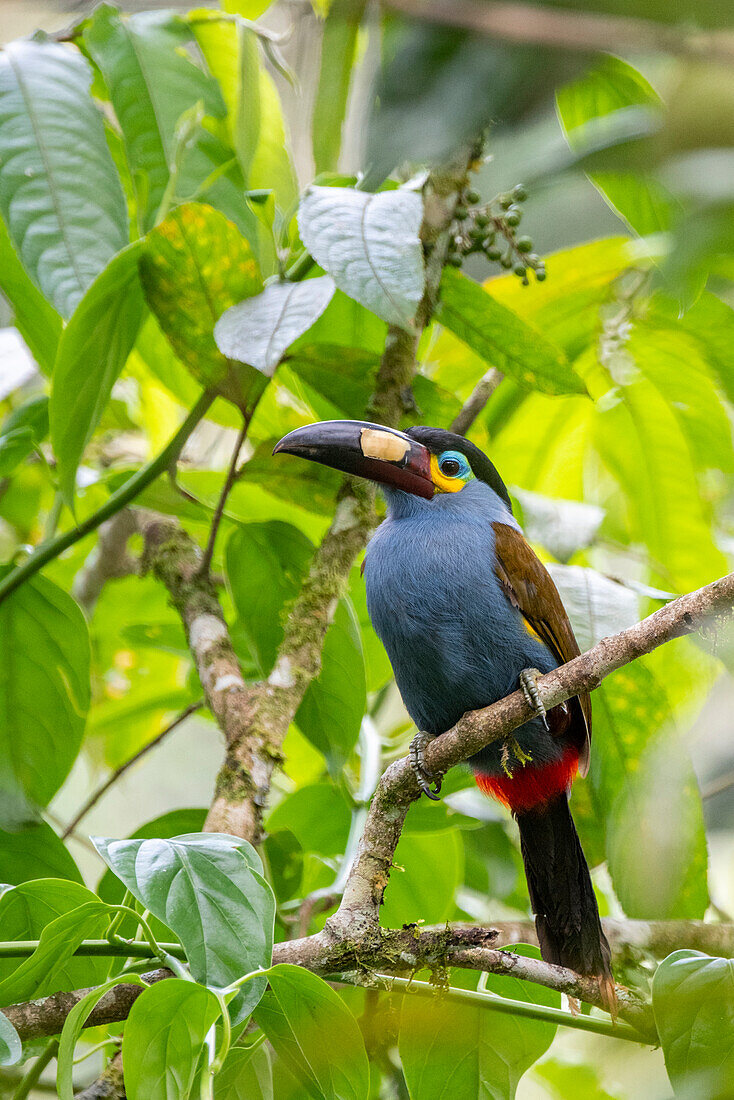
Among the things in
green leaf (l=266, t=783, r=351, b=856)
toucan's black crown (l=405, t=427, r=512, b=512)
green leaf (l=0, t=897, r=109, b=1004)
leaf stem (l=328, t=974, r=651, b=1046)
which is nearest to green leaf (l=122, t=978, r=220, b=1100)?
green leaf (l=0, t=897, r=109, b=1004)

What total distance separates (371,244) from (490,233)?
644 millimetres

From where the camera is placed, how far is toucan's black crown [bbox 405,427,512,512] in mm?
2111

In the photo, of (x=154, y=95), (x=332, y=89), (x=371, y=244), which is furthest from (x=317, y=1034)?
(x=154, y=95)

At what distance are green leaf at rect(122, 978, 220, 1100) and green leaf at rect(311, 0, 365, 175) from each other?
103 centimetres

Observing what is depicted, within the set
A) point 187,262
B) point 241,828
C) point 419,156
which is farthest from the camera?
point 187,262

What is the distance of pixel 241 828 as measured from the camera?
5.68 feet

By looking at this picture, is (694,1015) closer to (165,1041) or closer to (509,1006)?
(509,1006)

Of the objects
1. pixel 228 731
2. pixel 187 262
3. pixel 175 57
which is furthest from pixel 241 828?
pixel 175 57

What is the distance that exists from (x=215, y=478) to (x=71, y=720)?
0.69m

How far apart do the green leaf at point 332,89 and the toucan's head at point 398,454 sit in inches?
19.9

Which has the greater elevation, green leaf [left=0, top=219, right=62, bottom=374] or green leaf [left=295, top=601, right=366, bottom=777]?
green leaf [left=0, top=219, right=62, bottom=374]

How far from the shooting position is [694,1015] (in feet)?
4.00

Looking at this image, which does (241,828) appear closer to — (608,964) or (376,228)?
(608,964)

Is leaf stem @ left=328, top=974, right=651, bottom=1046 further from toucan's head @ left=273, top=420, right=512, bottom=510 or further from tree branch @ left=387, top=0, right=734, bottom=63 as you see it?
tree branch @ left=387, top=0, right=734, bottom=63
